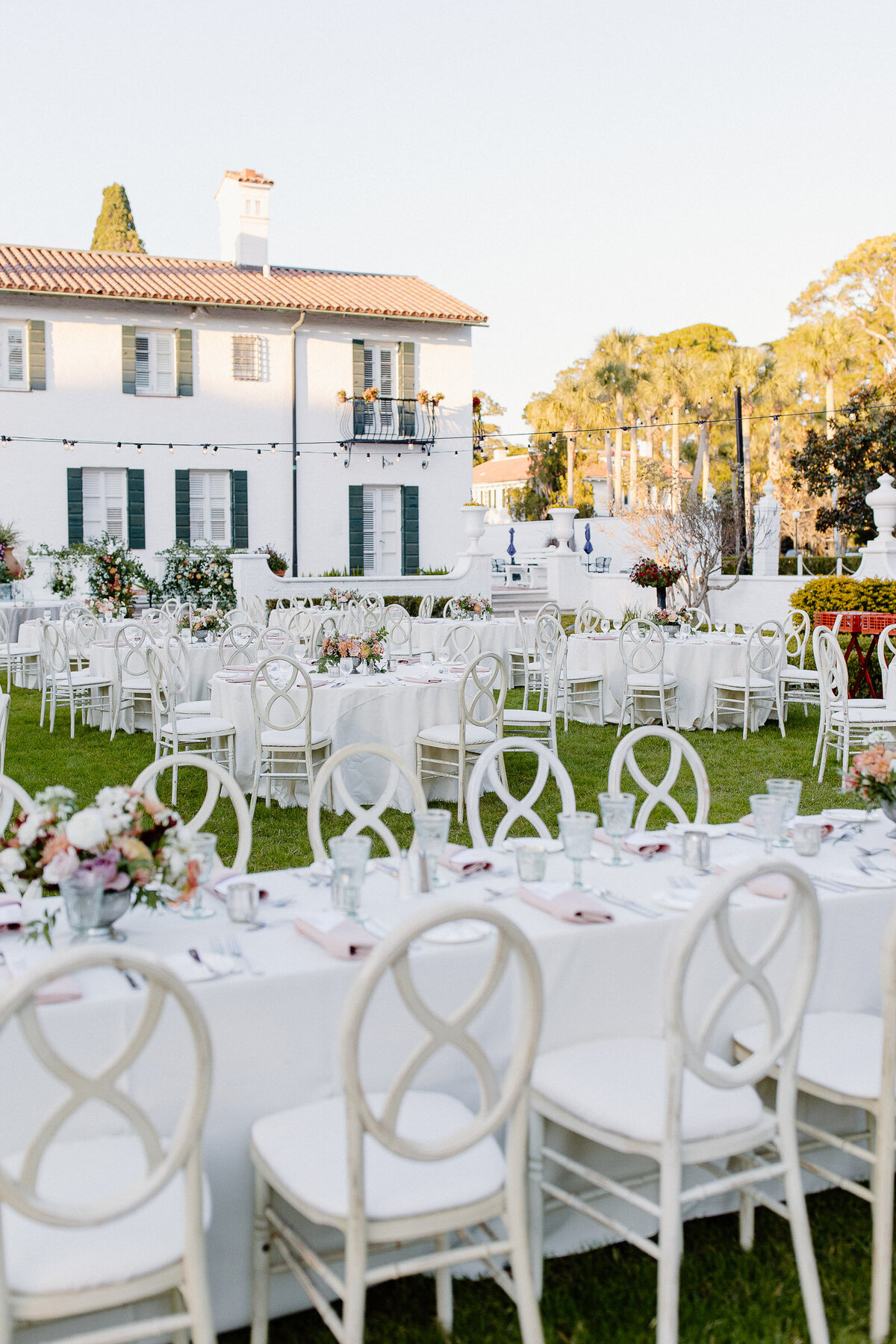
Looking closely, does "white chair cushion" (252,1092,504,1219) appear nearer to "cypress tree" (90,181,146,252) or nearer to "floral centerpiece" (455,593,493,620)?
"floral centerpiece" (455,593,493,620)

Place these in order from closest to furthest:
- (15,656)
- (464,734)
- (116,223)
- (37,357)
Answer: (464,734) < (15,656) < (37,357) < (116,223)

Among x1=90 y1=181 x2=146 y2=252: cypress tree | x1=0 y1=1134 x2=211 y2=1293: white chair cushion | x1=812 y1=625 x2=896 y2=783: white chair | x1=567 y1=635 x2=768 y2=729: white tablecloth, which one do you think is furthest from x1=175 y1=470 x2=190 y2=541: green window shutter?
x1=0 y1=1134 x2=211 y2=1293: white chair cushion

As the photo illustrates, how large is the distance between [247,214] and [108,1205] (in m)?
23.7

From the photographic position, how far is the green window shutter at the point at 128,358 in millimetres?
20875

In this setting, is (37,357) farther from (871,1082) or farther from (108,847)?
(871,1082)

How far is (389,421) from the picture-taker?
891 inches

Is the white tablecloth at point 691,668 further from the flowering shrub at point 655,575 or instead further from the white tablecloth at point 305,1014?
the white tablecloth at point 305,1014

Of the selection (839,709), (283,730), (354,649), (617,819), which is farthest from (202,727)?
(617,819)

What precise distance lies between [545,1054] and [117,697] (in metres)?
7.88

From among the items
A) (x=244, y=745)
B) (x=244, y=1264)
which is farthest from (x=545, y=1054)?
(x=244, y=745)

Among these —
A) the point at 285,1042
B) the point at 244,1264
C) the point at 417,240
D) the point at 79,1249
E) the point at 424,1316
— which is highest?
the point at 417,240

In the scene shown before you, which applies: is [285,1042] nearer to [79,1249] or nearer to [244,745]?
[79,1249]

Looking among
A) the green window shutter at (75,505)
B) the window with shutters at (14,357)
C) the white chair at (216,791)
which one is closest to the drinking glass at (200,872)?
the white chair at (216,791)

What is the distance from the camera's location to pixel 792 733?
9.98 metres
